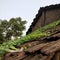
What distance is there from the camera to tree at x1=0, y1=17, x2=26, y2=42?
3198 centimetres

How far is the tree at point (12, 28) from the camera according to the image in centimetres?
3198

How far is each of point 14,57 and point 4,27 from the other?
27.4 meters

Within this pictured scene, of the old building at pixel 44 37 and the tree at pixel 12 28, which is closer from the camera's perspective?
the old building at pixel 44 37

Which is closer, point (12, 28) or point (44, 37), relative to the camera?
point (44, 37)

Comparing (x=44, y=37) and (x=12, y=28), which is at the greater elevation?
(x=12, y=28)

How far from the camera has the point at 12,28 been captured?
33.1 m

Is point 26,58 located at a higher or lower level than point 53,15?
lower

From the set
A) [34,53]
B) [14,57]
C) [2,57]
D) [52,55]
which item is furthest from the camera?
[2,57]

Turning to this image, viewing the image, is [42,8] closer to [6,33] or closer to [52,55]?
[52,55]

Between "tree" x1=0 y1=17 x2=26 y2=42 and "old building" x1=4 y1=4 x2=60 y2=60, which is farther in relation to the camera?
"tree" x1=0 y1=17 x2=26 y2=42

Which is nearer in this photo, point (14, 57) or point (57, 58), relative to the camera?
point (57, 58)

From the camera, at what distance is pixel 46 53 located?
4.63m

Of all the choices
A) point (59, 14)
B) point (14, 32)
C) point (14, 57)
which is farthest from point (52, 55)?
point (14, 32)

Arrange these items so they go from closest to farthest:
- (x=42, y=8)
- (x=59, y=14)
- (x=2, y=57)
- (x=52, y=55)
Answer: (x=52, y=55), (x=2, y=57), (x=59, y=14), (x=42, y=8)
